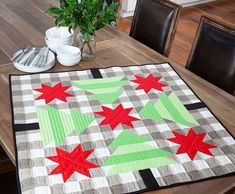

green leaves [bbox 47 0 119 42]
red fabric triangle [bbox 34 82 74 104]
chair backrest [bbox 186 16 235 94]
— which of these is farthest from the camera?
chair backrest [bbox 186 16 235 94]

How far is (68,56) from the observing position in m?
1.48

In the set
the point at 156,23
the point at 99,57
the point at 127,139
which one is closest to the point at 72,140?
the point at 127,139

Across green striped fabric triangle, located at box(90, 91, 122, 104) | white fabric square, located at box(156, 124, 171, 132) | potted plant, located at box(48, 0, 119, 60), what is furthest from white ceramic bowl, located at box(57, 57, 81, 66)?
white fabric square, located at box(156, 124, 171, 132)

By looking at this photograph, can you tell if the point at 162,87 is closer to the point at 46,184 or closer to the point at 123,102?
the point at 123,102

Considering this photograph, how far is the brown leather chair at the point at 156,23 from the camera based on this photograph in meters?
1.76

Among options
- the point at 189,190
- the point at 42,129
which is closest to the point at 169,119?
the point at 189,190

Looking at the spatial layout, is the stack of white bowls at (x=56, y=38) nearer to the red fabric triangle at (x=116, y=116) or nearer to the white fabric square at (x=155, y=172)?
the red fabric triangle at (x=116, y=116)

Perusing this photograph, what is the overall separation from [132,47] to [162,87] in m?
0.39

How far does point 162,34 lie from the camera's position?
5.94 ft

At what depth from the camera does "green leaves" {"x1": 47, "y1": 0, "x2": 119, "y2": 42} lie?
1.40 m

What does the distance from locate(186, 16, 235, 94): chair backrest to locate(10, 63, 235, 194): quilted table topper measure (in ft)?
0.76

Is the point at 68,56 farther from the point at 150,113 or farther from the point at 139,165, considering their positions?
the point at 139,165

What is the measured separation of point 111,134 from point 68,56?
510mm

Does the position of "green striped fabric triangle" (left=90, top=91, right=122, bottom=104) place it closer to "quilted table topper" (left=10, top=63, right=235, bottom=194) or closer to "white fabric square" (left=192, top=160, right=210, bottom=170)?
"quilted table topper" (left=10, top=63, right=235, bottom=194)
